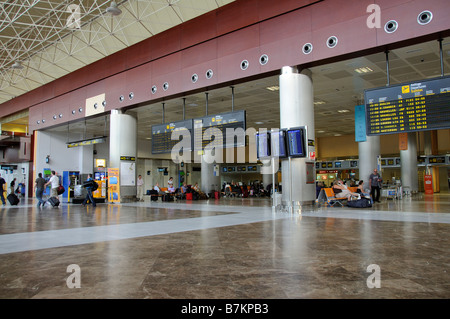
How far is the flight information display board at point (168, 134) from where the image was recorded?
14601mm

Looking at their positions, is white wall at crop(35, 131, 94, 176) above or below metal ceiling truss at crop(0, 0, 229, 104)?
below

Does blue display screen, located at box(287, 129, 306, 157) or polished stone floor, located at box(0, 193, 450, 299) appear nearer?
polished stone floor, located at box(0, 193, 450, 299)

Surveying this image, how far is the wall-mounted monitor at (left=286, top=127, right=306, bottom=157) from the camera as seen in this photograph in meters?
10.8

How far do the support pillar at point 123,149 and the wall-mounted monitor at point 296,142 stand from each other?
10309 millimetres

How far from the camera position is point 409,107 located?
959 centimetres

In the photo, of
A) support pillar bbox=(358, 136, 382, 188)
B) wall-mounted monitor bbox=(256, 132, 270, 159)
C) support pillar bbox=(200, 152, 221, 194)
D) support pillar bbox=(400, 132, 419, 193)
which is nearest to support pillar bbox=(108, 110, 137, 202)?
wall-mounted monitor bbox=(256, 132, 270, 159)

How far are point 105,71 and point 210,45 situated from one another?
312 inches

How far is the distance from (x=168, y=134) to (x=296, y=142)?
6776mm

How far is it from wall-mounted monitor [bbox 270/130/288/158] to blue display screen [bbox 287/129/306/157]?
17 cm

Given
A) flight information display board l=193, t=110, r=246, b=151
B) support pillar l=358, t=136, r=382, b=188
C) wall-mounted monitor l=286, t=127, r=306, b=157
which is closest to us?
wall-mounted monitor l=286, t=127, r=306, b=157

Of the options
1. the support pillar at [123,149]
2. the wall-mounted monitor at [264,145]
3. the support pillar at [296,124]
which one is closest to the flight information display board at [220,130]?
the wall-mounted monitor at [264,145]

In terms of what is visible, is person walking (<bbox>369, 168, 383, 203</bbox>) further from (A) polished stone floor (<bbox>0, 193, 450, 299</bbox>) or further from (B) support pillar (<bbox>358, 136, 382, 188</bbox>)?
(A) polished stone floor (<bbox>0, 193, 450, 299</bbox>)
